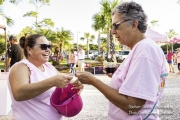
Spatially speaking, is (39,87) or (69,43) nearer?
(39,87)

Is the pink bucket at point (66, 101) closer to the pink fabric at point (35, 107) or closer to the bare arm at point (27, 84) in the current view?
the pink fabric at point (35, 107)

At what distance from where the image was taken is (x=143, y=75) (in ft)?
4.38

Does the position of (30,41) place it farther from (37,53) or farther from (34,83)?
(34,83)

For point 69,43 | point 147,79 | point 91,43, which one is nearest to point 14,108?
point 147,79

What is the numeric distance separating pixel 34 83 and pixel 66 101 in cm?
31

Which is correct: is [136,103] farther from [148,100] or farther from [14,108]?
[14,108]

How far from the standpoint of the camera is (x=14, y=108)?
202cm

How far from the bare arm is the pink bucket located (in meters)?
0.20

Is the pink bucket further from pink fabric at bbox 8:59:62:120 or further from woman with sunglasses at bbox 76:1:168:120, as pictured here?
woman with sunglasses at bbox 76:1:168:120

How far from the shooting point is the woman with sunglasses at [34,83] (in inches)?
69.7

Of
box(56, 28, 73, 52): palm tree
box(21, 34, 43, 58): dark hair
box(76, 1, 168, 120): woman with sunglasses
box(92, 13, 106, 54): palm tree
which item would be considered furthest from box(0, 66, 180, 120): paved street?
box(56, 28, 73, 52): palm tree

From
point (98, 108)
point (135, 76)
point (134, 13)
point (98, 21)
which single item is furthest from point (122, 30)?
point (98, 21)

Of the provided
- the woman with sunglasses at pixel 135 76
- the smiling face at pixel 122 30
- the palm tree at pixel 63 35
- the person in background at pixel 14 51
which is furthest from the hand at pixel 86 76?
the palm tree at pixel 63 35

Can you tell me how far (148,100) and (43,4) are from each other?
31.3 m
